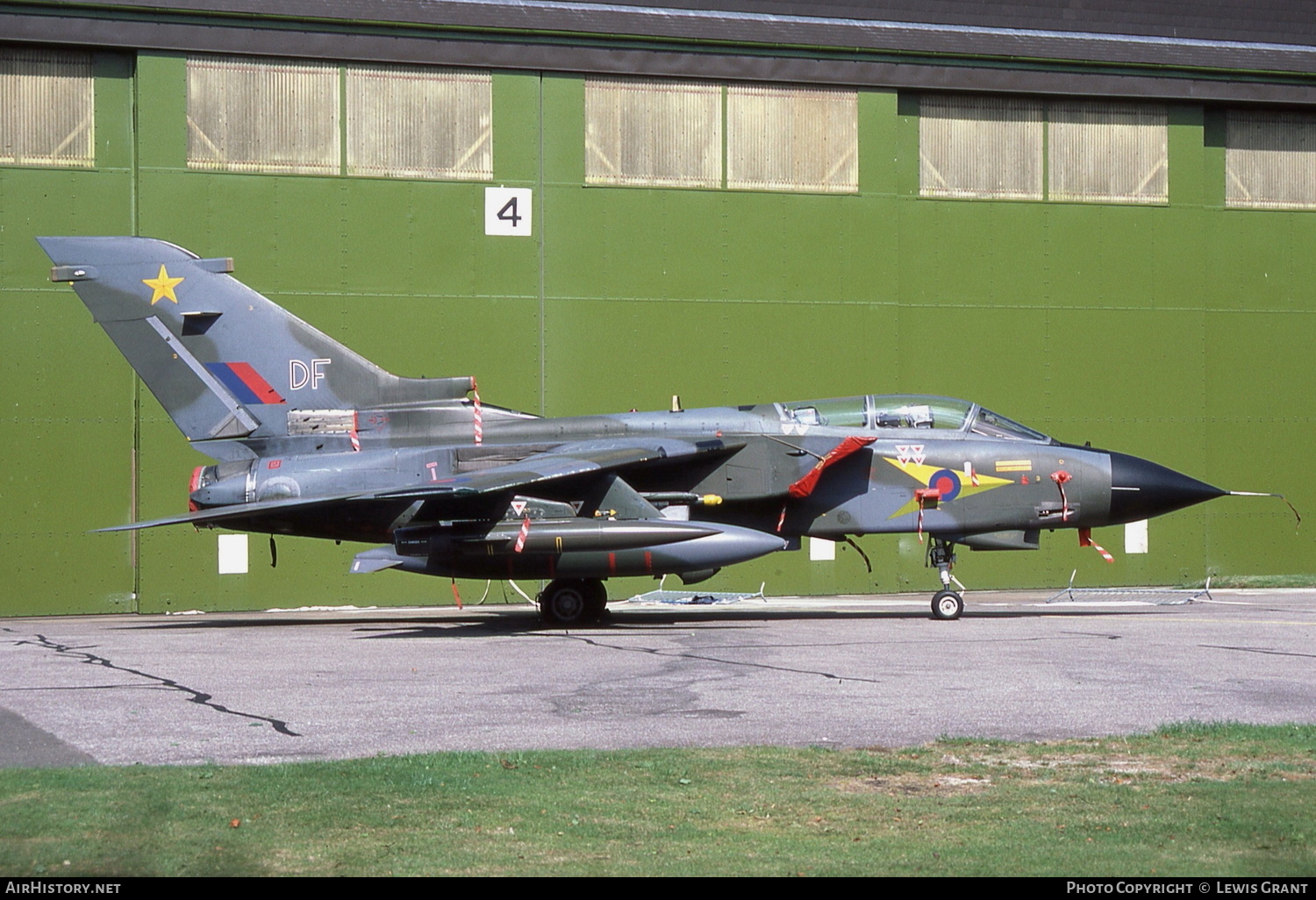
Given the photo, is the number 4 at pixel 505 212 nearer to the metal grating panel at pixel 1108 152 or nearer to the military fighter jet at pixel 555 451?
the military fighter jet at pixel 555 451

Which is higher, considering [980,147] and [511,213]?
[980,147]

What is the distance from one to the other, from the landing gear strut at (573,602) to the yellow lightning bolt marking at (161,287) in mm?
6103

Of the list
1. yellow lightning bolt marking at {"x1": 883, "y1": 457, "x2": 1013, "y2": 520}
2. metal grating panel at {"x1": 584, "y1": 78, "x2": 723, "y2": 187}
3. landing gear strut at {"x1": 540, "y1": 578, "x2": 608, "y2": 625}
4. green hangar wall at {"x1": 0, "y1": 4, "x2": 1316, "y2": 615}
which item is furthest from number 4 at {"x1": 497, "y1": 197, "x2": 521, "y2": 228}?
yellow lightning bolt marking at {"x1": 883, "y1": 457, "x2": 1013, "y2": 520}

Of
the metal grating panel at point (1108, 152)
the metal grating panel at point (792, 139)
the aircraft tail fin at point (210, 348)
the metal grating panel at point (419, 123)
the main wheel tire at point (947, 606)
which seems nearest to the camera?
the main wheel tire at point (947, 606)

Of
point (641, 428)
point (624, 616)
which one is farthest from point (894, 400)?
point (624, 616)

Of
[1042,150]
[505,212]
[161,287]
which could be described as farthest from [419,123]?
[1042,150]

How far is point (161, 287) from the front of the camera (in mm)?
16703

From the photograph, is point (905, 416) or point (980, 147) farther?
point (980, 147)

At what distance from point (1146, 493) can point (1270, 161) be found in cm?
1106

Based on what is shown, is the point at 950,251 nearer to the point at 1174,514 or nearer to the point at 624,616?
the point at 1174,514

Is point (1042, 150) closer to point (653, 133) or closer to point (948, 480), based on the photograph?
point (653, 133)

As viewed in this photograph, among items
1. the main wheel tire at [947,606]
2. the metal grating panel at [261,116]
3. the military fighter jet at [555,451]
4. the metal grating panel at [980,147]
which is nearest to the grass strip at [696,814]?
the military fighter jet at [555,451]

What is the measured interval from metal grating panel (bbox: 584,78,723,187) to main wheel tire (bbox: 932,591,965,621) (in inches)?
346

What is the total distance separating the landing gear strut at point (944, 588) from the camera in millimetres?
16219
